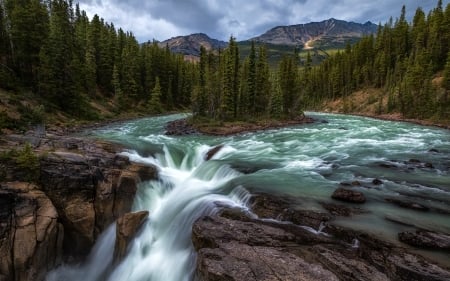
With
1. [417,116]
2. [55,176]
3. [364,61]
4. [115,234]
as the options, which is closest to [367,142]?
[115,234]

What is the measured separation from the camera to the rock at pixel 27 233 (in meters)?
11.1

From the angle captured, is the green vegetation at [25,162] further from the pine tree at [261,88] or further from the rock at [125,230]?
the pine tree at [261,88]

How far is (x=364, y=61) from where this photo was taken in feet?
365

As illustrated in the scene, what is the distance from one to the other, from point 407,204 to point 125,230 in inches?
526

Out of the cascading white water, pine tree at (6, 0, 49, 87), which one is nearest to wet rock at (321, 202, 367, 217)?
the cascading white water

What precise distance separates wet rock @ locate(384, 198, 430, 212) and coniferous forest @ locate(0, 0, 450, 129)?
103 ft

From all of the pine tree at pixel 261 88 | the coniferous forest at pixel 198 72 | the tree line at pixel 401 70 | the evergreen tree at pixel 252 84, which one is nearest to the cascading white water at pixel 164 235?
the coniferous forest at pixel 198 72

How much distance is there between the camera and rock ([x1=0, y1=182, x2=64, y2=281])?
1115cm

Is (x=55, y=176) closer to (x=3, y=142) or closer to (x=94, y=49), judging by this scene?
(x=3, y=142)

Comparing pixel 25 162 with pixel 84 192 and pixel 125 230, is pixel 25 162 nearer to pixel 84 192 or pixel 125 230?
pixel 84 192

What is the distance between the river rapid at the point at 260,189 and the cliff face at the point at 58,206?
0.77m

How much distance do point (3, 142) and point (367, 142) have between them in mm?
31564

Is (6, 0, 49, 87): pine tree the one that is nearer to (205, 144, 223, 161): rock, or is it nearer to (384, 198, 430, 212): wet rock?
(205, 144, 223, 161): rock

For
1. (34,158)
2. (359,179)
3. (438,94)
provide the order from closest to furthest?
(34,158) → (359,179) → (438,94)
